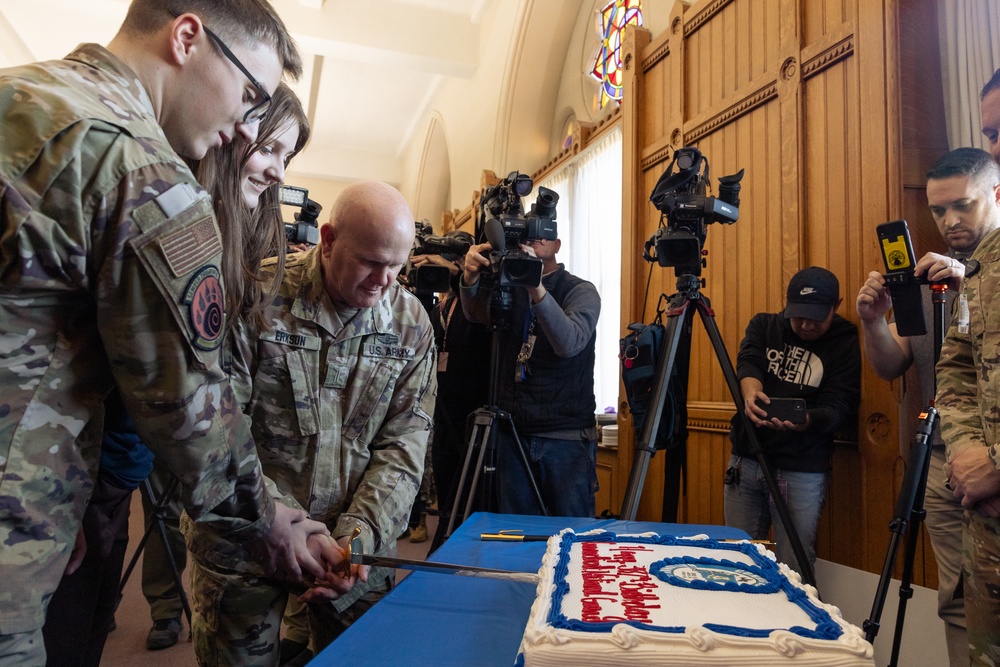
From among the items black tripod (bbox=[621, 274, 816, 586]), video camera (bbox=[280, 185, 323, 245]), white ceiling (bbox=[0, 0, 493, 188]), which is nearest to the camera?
black tripod (bbox=[621, 274, 816, 586])

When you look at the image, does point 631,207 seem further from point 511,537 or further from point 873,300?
point 511,537

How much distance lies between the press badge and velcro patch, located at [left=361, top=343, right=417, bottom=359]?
117 cm

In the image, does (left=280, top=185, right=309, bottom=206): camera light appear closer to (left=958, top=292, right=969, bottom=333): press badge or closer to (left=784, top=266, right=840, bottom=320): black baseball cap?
(left=784, top=266, right=840, bottom=320): black baseball cap

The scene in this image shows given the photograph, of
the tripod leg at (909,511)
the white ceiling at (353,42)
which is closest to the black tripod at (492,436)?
the tripod leg at (909,511)

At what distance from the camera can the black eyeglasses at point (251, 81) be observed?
886 mm

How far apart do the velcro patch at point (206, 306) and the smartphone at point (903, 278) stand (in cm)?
155

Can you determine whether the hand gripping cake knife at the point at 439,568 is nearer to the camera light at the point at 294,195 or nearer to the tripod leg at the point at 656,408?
the tripod leg at the point at 656,408

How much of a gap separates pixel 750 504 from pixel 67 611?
6.71 ft

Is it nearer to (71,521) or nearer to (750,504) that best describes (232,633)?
(71,521)

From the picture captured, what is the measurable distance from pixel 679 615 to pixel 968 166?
6.23ft

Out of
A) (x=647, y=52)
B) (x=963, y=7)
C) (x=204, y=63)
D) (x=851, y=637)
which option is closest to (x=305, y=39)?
(x=647, y=52)

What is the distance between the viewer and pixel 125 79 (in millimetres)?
823

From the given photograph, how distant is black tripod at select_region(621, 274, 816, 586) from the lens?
6.75 feet

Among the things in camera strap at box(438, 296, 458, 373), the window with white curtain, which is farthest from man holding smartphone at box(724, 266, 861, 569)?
the window with white curtain
